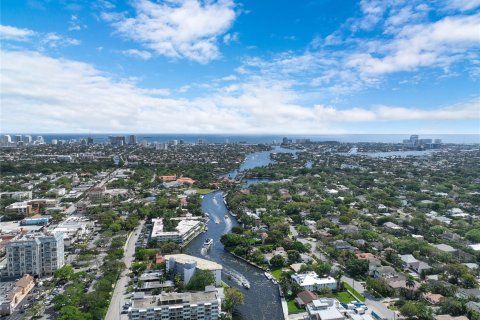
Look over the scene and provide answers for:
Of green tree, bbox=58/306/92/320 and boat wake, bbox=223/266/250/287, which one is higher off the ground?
green tree, bbox=58/306/92/320

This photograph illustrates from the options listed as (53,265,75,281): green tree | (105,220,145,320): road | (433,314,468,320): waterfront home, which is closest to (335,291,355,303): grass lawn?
(433,314,468,320): waterfront home

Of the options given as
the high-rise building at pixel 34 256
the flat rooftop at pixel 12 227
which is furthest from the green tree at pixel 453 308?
the flat rooftop at pixel 12 227

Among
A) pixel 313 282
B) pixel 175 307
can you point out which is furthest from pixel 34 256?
pixel 313 282

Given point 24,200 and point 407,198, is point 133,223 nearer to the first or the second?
point 24,200

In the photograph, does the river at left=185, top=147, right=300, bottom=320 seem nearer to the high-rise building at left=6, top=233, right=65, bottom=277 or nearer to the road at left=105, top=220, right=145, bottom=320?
the road at left=105, top=220, right=145, bottom=320

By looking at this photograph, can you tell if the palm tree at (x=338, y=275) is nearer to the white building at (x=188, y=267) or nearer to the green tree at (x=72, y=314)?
the white building at (x=188, y=267)

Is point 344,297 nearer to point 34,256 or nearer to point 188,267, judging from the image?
point 188,267

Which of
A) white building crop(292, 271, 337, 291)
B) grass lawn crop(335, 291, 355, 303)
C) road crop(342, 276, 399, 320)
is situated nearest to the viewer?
road crop(342, 276, 399, 320)
